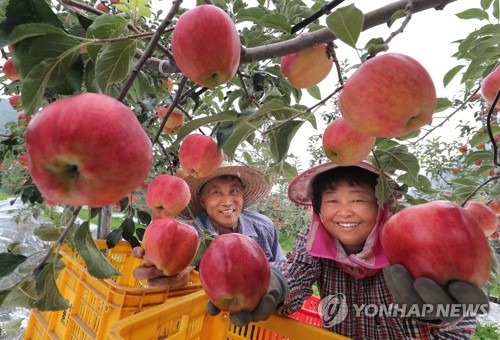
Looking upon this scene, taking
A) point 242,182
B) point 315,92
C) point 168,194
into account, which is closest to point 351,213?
point 315,92

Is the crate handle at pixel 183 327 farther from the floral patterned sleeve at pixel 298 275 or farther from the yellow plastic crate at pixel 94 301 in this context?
the floral patterned sleeve at pixel 298 275

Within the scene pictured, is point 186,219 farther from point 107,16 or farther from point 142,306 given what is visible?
point 107,16

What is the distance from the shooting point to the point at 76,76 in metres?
0.62

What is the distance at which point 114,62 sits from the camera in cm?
66

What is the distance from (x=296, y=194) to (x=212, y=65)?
108 cm

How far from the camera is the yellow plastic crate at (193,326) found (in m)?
0.70

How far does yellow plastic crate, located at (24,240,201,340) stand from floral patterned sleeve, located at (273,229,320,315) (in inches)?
14.5

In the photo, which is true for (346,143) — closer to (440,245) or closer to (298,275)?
(440,245)

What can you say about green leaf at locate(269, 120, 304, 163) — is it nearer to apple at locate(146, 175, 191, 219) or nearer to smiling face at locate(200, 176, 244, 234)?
apple at locate(146, 175, 191, 219)

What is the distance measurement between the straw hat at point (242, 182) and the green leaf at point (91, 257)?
4.14 ft

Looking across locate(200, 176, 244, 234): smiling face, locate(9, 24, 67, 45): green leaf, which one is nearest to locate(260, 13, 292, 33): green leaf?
locate(9, 24, 67, 45): green leaf

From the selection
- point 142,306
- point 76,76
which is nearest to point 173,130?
point 142,306

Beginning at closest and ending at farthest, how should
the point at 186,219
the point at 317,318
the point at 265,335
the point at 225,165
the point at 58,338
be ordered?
the point at 265,335
the point at 58,338
the point at 317,318
the point at 225,165
the point at 186,219

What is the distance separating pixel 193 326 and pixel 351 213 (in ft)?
2.44
